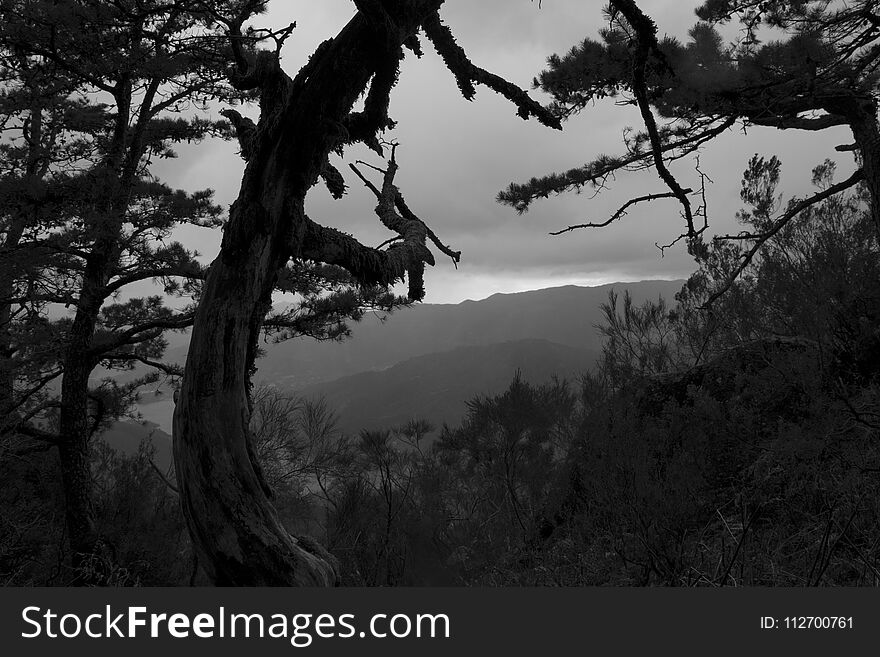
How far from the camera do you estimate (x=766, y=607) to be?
6.44ft

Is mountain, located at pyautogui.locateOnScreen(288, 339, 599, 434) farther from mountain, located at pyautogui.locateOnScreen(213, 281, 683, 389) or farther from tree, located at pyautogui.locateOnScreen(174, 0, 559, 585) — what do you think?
tree, located at pyautogui.locateOnScreen(174, 0, 559, 585)

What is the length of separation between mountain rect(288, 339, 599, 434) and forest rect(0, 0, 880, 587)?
6562 cm

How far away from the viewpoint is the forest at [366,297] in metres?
1.60

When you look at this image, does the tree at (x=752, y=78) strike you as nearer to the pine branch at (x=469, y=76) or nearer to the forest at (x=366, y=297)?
the forest at (x=366, y=297)

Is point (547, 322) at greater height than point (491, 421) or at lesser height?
greater

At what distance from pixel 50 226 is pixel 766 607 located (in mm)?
8019

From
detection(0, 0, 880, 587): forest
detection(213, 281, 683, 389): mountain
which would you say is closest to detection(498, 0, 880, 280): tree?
detection(0, 0, 880, 587): forest

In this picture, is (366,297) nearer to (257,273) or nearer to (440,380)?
(257,273)

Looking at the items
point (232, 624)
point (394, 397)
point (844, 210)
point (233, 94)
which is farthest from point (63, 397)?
point (394, 397)

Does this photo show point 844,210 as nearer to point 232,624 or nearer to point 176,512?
point 232,624

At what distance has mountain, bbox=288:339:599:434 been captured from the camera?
265ft

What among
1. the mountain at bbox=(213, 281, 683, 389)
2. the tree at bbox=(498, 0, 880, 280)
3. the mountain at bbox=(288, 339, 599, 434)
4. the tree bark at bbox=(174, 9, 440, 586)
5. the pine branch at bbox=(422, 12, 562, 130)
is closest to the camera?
the tree bark at bbox=(174, 9, 440, 586)

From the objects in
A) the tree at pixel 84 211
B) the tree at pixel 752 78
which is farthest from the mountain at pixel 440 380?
the tree at pixel 752 78

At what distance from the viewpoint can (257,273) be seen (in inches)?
62.4
